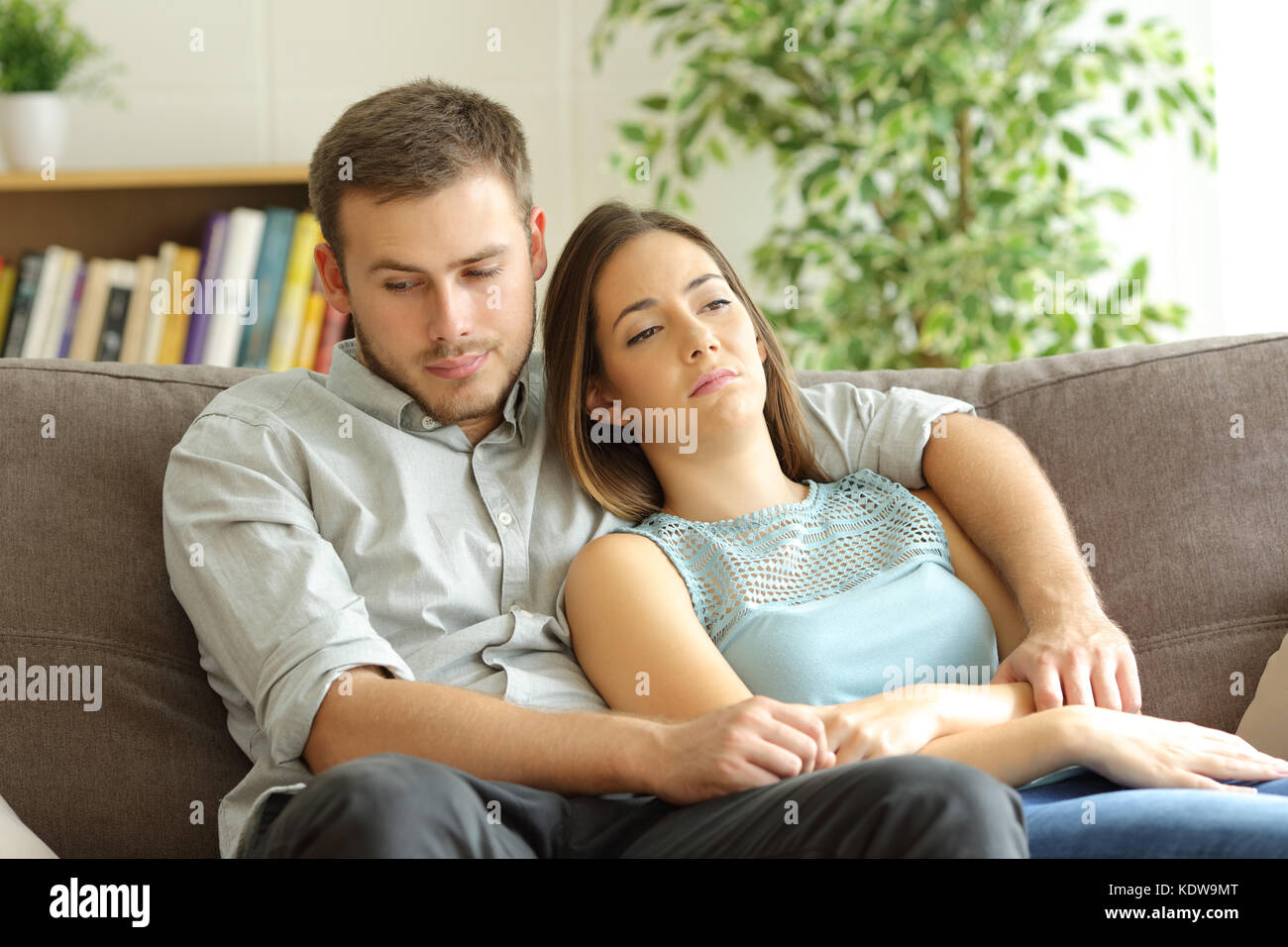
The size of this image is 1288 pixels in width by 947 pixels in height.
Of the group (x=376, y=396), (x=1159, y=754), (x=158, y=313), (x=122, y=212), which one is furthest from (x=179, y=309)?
(x=1159, y=754)

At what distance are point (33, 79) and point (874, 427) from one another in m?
2.04

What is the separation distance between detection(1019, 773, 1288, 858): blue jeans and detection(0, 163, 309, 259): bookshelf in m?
2.16

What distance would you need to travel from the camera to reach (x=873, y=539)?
1479 mm

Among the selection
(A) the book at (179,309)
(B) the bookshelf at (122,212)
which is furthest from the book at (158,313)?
(B) the bookshelf at (122,212)

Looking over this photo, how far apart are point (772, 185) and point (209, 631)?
75.9 inches

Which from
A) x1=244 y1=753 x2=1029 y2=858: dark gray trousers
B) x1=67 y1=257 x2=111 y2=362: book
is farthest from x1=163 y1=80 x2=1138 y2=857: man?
x1=67 y1=257 x2=111 y2=362: book

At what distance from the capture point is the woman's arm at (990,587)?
1487 millimetres

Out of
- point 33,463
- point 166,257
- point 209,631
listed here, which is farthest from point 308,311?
point 209,631

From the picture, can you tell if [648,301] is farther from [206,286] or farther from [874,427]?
[206,286]

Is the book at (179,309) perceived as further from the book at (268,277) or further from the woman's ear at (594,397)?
the woman's ear at (594,397)

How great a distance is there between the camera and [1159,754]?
1.20m

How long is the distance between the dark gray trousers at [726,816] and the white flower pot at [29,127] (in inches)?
84.3

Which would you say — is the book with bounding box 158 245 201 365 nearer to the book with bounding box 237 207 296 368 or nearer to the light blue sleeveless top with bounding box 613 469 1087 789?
the book with bounding box 237 207 296 368

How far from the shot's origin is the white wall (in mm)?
2838
